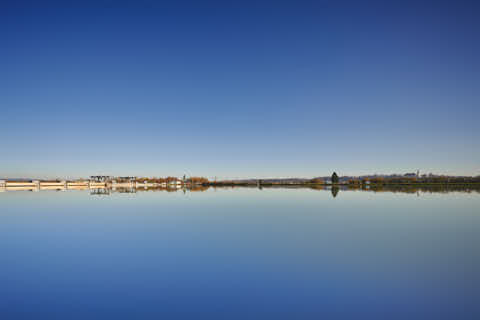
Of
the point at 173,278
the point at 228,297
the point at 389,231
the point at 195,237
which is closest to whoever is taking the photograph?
the point at 228,297

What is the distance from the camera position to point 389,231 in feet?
25.4

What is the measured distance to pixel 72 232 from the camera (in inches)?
312

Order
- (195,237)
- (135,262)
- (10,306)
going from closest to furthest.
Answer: (10,306) < (135,262) < (195,237)

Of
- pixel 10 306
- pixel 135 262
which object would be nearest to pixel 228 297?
pixel 135 262

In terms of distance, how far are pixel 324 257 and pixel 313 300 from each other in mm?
1858

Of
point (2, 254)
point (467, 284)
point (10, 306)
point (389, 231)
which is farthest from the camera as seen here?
point (389, 231)

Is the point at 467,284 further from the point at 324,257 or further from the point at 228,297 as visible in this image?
the point at 228,297

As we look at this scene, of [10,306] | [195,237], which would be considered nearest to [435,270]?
[195,237]

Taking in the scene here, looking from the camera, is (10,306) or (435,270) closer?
(10,306)

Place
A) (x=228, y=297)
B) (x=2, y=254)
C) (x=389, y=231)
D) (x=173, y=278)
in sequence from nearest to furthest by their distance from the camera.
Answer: (x=228, y=297), (x=173, y=278), (x=2, y=254), (x=389, y=231)

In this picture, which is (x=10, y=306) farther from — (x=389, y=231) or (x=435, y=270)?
(x=389, y=231)

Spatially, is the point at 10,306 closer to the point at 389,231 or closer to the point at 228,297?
the point at 228,297

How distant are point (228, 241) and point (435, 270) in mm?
4123

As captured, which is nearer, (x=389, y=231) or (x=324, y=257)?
(x=324, y=257)
